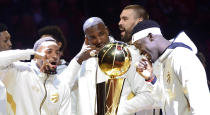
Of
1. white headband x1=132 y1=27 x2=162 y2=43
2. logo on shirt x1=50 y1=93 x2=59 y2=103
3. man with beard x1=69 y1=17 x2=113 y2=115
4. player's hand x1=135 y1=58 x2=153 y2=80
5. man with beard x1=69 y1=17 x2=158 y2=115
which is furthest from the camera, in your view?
logo on shirt x1=50 y1=93 x2=59 y2=103

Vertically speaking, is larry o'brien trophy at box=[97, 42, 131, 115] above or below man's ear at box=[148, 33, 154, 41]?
below

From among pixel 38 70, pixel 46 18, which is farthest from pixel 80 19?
pixel 38 70

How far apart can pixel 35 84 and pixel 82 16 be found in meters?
2.76

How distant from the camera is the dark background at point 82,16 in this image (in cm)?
606

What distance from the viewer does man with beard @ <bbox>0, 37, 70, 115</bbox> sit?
370 cm

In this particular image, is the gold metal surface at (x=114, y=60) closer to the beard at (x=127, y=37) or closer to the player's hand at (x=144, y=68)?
the player's hand at (x=144, y=68)

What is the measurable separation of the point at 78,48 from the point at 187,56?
3.38m

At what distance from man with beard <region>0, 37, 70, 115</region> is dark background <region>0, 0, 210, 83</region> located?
204 centimetres

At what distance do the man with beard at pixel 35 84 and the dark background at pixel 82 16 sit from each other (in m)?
2.04

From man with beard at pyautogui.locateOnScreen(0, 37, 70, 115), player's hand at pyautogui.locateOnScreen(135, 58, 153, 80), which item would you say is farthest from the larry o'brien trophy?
man with beard at pyautogui.locateOnScreen(0, 37, 70, 115)

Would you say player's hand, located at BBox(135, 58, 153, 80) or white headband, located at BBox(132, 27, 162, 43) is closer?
player's hand, located at BBox(135, 58, 153, 80)

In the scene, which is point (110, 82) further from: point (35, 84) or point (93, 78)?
point (35, 84)

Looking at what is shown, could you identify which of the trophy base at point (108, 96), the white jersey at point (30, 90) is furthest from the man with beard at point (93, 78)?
the trophy base at point (108, 96)

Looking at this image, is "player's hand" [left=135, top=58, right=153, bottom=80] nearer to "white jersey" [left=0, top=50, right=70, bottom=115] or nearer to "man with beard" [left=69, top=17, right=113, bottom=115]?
"man with beard" [left=69, top=17, right=113, bottom=115]
